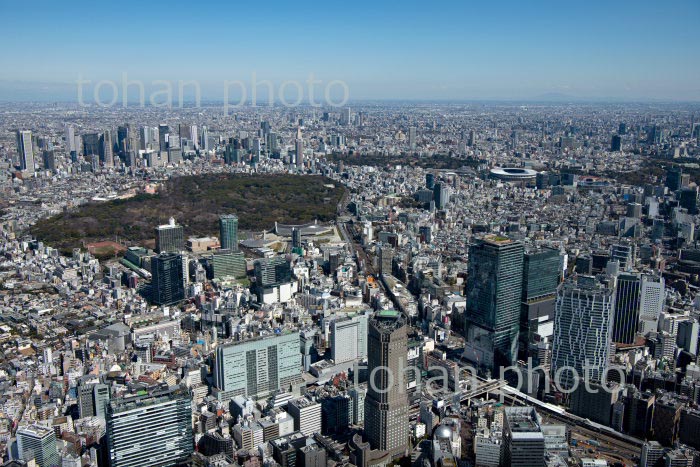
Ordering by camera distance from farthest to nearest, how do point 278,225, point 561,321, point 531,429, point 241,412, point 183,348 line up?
point 278,225
point 183,348
point 561,321
point 241,412
point 531,429

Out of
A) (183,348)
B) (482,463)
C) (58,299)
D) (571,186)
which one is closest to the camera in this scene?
(482,463)

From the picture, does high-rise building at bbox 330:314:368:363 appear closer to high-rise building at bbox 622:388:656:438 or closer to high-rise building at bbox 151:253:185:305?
Result: high-rise building at bbox 622:388:656:438

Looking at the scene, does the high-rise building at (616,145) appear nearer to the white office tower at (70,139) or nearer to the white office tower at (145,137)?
the white office tower at (145,137)

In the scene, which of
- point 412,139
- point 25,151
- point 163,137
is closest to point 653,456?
point 25,151

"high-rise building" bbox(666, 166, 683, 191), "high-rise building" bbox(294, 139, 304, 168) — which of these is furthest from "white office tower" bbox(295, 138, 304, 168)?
"high-rise building" bbox(666, 166, 683, 191)

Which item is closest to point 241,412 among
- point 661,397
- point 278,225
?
point 661,397

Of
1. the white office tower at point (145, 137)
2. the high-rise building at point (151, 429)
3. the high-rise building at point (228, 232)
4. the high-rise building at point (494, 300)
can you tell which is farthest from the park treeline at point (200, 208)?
the high-rise building at point (151, 429)

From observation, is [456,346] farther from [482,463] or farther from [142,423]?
[142,423]

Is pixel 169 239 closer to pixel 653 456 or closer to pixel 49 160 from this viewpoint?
pixel 653 456
